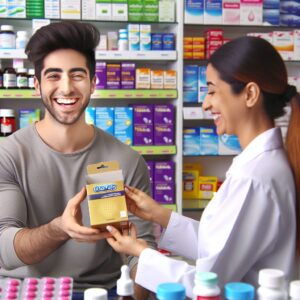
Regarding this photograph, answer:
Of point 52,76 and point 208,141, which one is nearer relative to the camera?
point 52,76

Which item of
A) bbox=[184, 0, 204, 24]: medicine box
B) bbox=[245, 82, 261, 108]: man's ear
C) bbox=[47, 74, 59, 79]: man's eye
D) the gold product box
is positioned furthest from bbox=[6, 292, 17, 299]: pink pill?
bbox=[184, 0, 204, 24]: medicine box

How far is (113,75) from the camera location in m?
3.80

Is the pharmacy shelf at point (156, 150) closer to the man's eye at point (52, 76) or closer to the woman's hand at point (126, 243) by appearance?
the man's eye at point (52, 76)

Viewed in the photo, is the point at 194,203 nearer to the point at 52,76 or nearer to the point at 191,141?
the point at 191,141

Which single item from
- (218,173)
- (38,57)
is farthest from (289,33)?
(38,57)

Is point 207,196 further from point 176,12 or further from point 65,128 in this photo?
point 65,128

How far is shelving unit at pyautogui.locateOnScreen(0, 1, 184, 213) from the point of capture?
3775 millimetres

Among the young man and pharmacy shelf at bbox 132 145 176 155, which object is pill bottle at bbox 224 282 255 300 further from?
pharmacy shelf at bbox 132 145 176 155

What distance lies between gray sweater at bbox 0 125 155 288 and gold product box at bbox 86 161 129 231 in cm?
37

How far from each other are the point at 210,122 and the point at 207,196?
2.09ft

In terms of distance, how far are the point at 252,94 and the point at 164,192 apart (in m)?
2.52

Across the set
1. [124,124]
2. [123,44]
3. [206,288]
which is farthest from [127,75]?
[206,288]

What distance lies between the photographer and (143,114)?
3854 mm

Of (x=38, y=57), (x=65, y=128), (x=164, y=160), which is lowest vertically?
(x=164, y=160)
